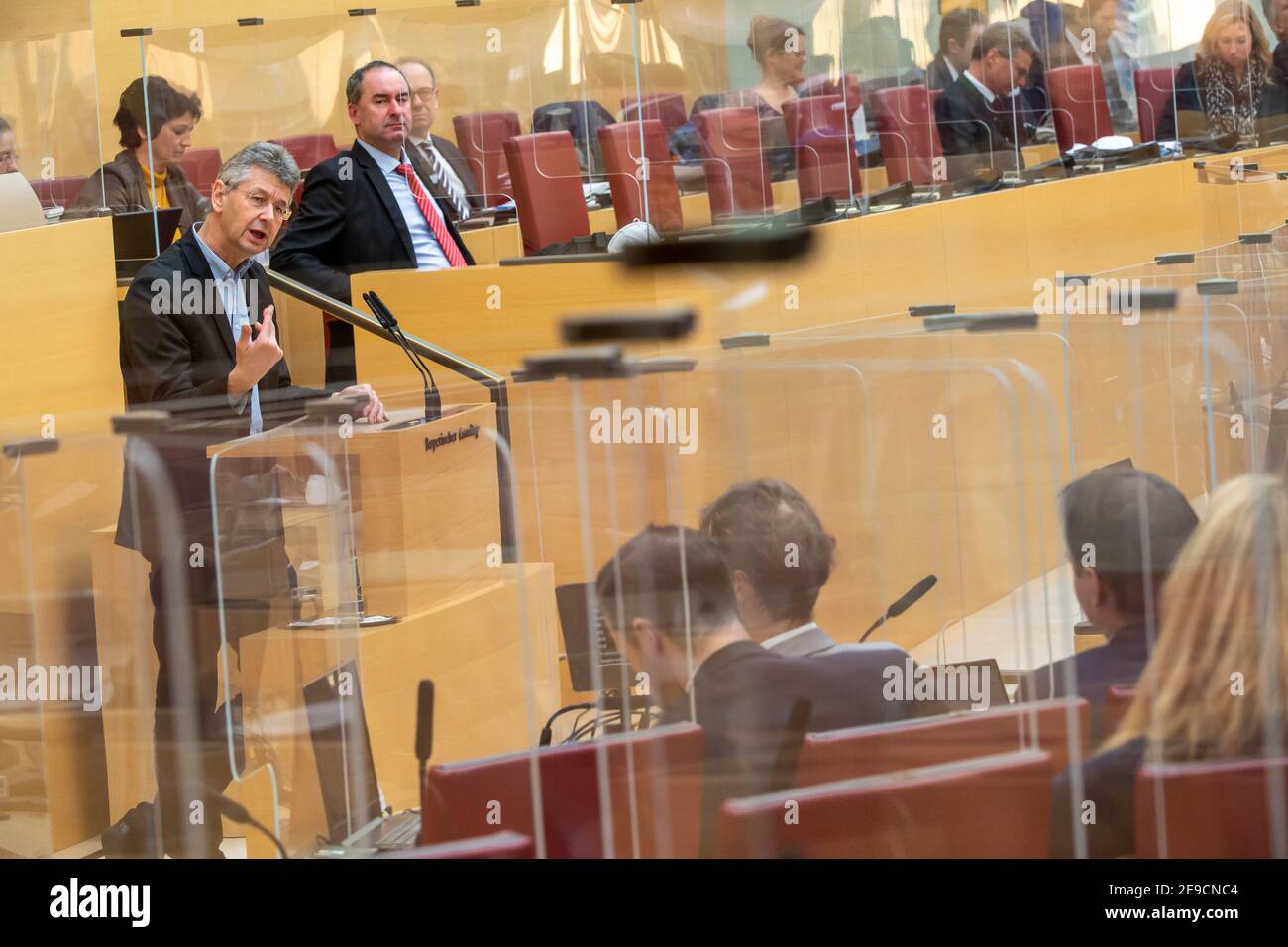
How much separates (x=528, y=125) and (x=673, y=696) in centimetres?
239

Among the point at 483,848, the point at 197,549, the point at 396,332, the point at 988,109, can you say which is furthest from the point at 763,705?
the point at 988,109

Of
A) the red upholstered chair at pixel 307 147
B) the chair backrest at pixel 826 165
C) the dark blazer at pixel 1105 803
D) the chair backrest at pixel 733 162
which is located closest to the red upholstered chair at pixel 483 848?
the dark blazer at pixel 1105 803

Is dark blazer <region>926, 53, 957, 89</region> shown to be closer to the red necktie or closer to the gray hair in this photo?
the red necktie

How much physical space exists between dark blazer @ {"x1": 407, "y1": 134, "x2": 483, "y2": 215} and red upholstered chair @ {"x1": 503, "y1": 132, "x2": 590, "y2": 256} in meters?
0.10

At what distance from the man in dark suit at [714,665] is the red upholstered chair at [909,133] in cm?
208

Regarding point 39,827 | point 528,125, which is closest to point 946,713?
point 39,827

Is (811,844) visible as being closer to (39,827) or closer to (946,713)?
(946,713)

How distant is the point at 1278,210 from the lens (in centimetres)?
303

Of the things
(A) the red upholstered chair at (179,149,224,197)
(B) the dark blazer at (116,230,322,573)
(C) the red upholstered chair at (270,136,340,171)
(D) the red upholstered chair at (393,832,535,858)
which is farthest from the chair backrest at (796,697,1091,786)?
(C) the red upholstered chair at (270,136,340,171)

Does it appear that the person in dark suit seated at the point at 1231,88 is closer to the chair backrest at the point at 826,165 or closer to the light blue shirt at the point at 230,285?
the chair backrest at the point at 826,165

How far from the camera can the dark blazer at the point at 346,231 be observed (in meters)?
2.95

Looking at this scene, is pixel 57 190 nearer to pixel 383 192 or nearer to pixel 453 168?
pixel 383 192

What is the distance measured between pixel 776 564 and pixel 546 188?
201 cm
